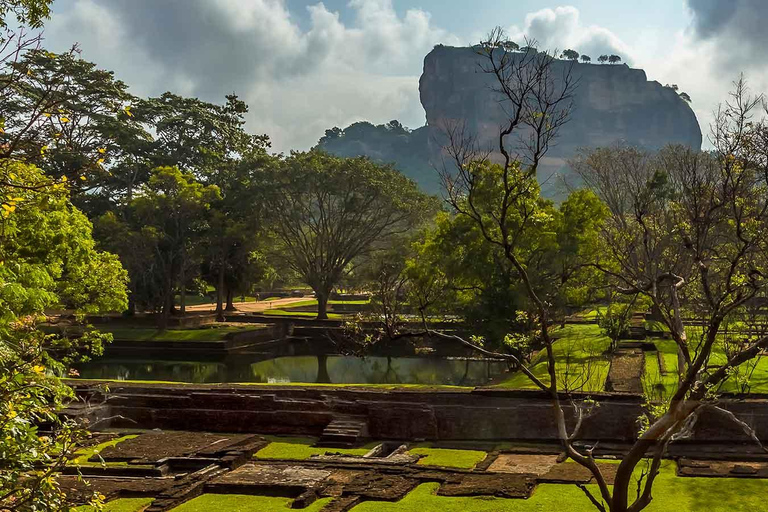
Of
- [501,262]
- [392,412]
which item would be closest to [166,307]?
[501,262]

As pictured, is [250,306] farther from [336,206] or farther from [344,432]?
[344,432]

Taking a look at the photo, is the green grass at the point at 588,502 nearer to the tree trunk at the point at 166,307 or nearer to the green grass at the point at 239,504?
the green grass at the point at 239,504

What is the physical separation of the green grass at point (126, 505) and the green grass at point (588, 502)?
389 cm

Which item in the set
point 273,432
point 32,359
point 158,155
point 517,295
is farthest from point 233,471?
point 158,155

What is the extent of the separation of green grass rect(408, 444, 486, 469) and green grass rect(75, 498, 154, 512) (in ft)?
18.5

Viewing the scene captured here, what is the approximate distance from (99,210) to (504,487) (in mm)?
42118

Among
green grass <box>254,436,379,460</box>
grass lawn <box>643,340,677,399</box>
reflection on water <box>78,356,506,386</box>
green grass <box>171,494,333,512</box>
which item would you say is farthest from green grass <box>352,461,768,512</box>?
reflection on water <box>78,356,506,386</box>

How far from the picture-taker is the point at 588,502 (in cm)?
1234

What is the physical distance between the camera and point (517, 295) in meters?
26.4

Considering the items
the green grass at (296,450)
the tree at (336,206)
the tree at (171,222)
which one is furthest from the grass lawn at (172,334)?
the green grass at (296,450)

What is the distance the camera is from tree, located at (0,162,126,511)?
5957 mm

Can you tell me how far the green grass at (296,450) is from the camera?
55.7 feet

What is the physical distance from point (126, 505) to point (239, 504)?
203cm

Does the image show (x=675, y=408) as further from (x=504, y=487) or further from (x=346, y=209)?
(x=346, y=209)
